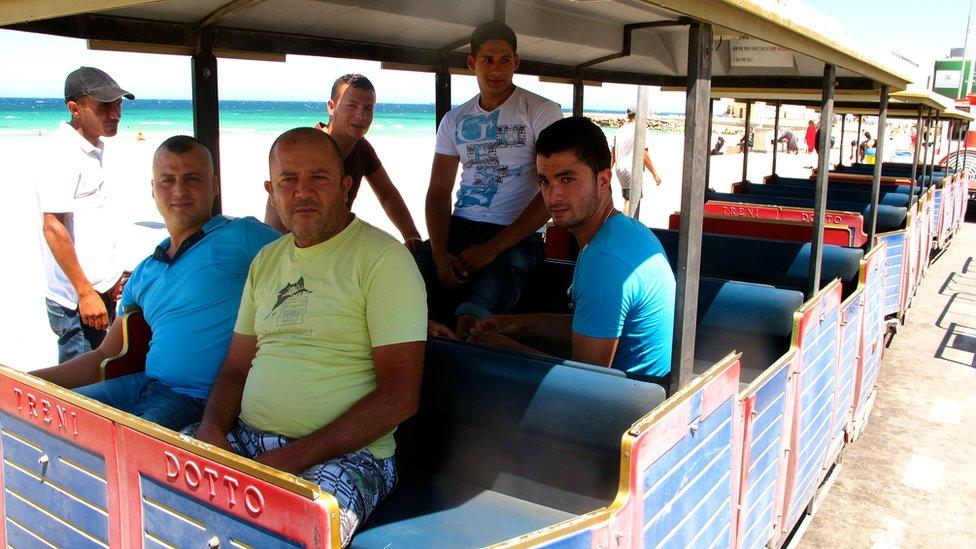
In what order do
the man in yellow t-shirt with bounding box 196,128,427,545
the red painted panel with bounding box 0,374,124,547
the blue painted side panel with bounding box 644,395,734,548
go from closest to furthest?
the red painted panel with bounding box 0,374,124,547 → the blue painted side panel with bounding box 644,395,734,548 → the man in yellow t-shirt with bounding box 196,128,427,545

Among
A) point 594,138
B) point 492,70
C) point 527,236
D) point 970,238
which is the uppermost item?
point 492,70

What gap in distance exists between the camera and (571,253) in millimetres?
5941

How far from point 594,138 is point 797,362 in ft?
4.14

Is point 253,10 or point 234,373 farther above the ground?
point 253,10

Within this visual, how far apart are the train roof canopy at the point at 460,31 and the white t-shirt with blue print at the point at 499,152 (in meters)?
0.48

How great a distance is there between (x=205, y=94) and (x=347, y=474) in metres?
2.06

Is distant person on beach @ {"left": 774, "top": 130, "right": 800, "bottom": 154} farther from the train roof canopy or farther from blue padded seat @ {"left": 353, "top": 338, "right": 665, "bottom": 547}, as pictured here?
blue padded seat @ {"left": 353, "top": 338, "right": 665, "bottom": 547}

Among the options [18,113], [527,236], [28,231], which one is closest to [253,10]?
[527,236]

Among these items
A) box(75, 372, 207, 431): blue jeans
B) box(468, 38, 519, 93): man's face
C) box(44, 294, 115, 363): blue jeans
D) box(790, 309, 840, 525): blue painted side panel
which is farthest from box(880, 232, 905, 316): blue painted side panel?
box(44, 294, 115, 363): blue jeans

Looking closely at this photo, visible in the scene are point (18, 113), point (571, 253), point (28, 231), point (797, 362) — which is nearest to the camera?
point (797, 362)

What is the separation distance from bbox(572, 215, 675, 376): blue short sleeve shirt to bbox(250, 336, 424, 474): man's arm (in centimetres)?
61

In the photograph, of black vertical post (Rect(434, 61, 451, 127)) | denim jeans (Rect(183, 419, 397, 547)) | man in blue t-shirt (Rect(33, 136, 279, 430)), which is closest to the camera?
denim jeans (Rect(183, 419, 397, 547))

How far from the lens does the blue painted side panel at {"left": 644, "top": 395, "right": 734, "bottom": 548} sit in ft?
7.29

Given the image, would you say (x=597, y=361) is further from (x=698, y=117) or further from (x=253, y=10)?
(x=253, y=10)
